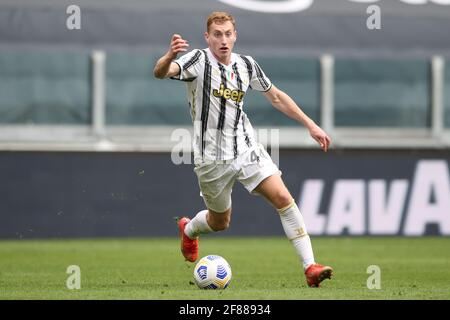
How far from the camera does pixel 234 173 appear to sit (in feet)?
29.4

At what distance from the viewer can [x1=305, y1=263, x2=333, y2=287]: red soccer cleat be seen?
843cm

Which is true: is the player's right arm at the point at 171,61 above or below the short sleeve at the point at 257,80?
above

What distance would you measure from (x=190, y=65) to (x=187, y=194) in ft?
24.2

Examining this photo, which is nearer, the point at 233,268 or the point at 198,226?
the point at 198,226

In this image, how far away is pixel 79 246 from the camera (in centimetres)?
1439

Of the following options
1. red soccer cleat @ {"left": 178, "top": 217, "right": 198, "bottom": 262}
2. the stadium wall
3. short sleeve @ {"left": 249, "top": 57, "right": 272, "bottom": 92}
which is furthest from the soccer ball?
the stadium wall

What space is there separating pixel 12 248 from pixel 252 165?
589cm

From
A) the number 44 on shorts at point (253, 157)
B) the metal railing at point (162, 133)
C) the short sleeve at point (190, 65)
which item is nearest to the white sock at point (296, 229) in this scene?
the number 44 on shorts at point (253, 157)

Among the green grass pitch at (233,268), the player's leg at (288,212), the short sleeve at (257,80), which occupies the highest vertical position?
the short sleeve at (257,80)

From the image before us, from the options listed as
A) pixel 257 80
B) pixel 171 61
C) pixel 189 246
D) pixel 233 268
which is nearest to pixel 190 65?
pixel 171 61

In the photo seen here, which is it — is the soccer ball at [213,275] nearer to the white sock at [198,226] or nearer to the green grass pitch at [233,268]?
the green grass pitch at [233,268]

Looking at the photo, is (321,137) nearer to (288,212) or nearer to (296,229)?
(288,212)

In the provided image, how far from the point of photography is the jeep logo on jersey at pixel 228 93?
8820mm

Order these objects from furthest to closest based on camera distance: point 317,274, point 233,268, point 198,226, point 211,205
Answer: point 233,268 < point 198,226 < point 211,205 < point 317,274
